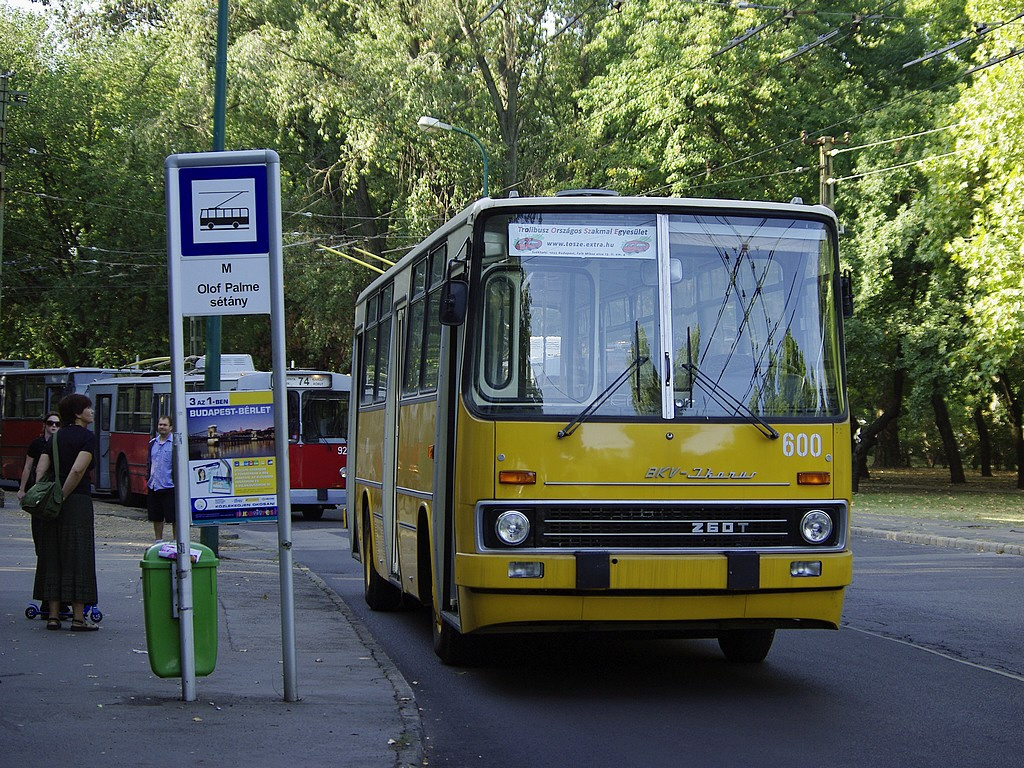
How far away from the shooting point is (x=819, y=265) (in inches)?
388

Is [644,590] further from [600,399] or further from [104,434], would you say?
[104,434]

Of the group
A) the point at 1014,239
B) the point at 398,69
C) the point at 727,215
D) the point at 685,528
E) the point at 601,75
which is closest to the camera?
the point at 685,528

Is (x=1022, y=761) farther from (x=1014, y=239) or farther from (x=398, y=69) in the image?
(x=398, y=69)

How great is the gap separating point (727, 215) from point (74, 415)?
5.21 meters

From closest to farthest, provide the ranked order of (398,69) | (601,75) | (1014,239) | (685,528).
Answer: (685,528)
(1014,239)
(398,69)
(601,75)

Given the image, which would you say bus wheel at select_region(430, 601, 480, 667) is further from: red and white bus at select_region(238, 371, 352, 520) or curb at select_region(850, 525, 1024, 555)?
red and white bus at select_region(238, 371, 352, 520)

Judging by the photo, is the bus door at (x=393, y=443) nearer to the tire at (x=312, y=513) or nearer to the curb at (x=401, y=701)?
the curb at (x=401, y=701)

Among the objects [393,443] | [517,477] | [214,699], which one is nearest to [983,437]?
[393,443]

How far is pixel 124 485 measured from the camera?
Answer: 124 ft

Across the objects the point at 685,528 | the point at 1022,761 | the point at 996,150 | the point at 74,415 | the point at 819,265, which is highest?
the point at 996,150

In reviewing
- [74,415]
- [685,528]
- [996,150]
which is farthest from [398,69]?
[685,528]

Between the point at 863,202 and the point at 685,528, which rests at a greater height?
the point at 863,202

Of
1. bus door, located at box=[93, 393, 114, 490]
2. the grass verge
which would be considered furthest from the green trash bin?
bus door, located at box=[93, 393, 114, 490]

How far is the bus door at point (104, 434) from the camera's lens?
38375 mm
